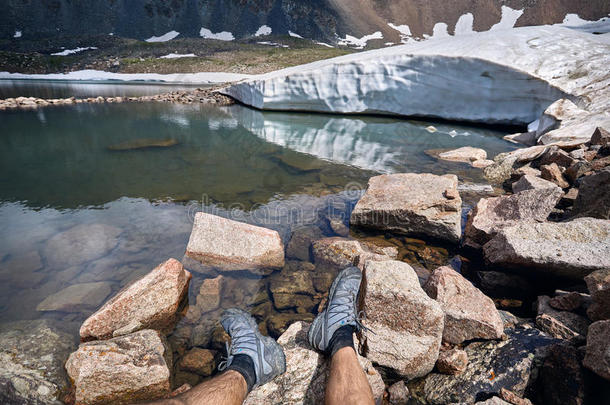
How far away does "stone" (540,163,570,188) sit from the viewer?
3.82 m

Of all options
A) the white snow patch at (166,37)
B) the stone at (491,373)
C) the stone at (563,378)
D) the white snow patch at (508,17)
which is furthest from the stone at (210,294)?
the white snow patch at (508,17)

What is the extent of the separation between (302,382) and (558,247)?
2.13 meters

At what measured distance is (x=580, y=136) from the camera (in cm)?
557

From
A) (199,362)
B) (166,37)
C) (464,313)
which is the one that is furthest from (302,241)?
(166,37)

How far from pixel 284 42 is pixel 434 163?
2970 inches

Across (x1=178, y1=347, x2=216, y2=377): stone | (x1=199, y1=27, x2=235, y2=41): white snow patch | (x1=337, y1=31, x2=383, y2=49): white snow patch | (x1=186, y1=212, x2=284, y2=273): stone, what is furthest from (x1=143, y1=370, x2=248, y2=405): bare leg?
(x1=199, y1=27, x2=235, y2=41): white snow patch

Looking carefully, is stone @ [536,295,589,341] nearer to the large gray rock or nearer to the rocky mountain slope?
the large gray rock

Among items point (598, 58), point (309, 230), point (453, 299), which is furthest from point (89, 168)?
point (598, 58)

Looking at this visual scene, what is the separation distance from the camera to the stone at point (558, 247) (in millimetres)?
1998

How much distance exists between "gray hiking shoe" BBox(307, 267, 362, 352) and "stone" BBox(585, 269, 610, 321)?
1.37 m

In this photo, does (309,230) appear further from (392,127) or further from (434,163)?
(392,127)

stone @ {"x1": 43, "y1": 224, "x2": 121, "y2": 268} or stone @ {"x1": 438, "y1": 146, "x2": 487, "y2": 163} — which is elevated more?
stone @ {"x1": 438, "y1": 146, "x2": 487, "y2": 163}

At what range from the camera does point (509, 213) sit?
3096 mm

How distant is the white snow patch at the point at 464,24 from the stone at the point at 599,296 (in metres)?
125
